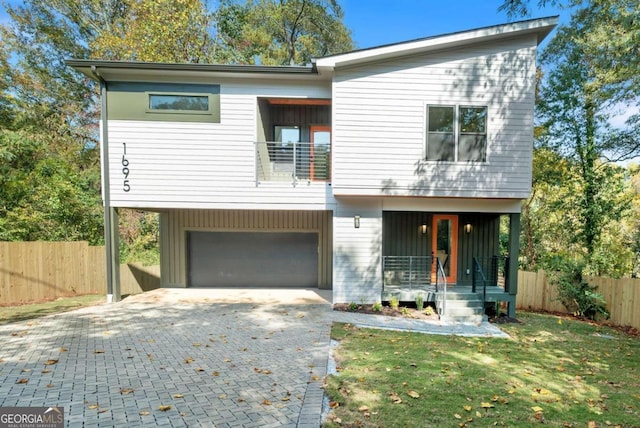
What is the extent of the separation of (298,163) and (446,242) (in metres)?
5.42

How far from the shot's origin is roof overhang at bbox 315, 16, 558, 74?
291 inches

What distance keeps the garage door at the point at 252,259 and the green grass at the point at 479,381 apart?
14.4ft

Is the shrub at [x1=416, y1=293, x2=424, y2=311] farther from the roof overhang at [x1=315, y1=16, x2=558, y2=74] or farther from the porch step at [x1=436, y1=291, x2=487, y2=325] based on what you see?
the roof overhang at [x1=315, y1=16, x2=558, y2=74]

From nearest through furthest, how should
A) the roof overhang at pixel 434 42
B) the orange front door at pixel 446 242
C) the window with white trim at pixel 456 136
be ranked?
the roof overhang at pixel 434 42 < the window with white trim at pixel 456 136 < the orange front door at pixel 446 242

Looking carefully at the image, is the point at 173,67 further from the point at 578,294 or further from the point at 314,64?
the point at 578,294

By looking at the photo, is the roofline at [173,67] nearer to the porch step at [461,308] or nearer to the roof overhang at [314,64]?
the roof overhang at [314,64]

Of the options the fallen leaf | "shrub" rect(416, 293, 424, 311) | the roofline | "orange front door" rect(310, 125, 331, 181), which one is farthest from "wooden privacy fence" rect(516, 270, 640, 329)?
the roofline

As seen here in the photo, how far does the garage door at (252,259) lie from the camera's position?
418 inches

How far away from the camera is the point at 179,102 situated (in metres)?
8.26

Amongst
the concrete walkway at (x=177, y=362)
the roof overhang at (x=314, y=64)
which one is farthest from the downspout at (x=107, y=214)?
the concrete walkway at (x=177, y=362)

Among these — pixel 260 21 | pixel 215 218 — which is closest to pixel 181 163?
pixel 215 218

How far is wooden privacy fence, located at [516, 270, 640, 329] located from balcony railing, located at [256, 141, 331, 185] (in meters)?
8.24

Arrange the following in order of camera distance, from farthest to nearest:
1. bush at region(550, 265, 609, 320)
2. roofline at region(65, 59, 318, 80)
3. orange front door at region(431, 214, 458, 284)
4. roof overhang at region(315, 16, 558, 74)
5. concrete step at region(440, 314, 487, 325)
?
orange front door at region(431, 214, 458, 284)
bush at region(550, 265, 609, 320)
roofline at region(65, 59, 318, 80)
concrete step at region(440, 314, 487, 325)
roof overhang at region(315, 16, 558, 74)

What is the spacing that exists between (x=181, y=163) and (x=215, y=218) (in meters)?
2.73
